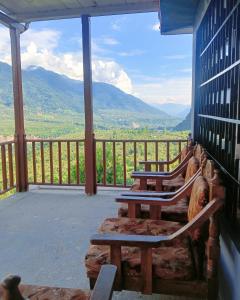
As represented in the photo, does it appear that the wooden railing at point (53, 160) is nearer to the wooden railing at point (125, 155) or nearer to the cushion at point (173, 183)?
the wooden railing at point (125, 155)

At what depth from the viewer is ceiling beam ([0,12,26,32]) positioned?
4113 millimetres

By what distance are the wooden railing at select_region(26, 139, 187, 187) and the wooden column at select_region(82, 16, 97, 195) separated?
0.18 meters

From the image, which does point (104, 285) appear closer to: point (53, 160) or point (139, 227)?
point (139, 227)

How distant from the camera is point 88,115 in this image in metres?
4.38

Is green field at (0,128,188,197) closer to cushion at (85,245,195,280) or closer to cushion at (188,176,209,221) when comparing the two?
cushion at (188,176,209,221)

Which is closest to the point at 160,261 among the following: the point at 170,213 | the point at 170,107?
the point at 170,213

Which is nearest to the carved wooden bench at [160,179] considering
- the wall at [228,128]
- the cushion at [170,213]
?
the cushion at [170,213]

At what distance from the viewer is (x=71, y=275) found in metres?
2.21

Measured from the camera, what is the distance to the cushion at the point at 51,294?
46.8 inches

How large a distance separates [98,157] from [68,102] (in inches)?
172

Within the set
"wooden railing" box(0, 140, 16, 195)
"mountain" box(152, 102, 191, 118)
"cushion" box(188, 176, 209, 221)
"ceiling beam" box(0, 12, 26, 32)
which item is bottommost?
"wooden railing" box(0, 140, 16, 195)

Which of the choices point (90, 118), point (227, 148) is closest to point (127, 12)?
point (90, 118)

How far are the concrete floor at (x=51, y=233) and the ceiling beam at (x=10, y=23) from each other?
2.54 m

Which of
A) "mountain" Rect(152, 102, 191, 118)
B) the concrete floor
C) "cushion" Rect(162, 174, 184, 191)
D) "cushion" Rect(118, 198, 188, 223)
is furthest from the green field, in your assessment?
"mountain" Rect(152, 102, 191, 118)
